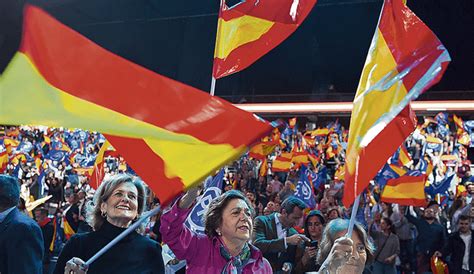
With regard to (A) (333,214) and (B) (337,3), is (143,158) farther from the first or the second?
(B) (337,3)

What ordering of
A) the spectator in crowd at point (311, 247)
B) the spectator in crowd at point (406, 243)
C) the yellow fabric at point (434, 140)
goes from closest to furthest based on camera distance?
the spectator in crowd at point (311, 247) < the spectator in crowd at point (406, 243) < the yellow fabric at point (434, 140)

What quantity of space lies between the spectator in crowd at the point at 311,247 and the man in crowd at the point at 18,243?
7.12 feet

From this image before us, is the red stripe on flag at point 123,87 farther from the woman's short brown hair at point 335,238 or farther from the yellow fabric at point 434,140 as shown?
the yellow fabric at point 434,140

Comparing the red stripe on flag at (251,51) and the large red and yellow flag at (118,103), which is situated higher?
the red stripe on flag at (251,51)

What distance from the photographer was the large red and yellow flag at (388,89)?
269 cm

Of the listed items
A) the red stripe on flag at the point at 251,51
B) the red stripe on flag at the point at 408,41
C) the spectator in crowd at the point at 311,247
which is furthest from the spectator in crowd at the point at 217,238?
the spectator in crowd at the point at 311,247

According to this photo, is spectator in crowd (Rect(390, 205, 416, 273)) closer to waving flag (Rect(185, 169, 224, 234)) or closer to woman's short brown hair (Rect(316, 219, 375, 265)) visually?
waving flag (Rect(185, 169, 224, 234))

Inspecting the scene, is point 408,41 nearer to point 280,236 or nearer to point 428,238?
point 280,236

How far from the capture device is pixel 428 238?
9094 mm

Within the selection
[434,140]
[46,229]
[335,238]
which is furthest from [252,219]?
[434,140]

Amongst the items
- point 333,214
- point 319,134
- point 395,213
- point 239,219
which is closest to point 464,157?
point 319,134

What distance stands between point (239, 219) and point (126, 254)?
1.95ft

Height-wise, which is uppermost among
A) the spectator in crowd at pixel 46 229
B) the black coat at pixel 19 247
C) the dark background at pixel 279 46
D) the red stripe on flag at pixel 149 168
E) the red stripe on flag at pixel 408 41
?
the dark background at pixel 279 46

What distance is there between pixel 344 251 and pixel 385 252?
6.01 m
